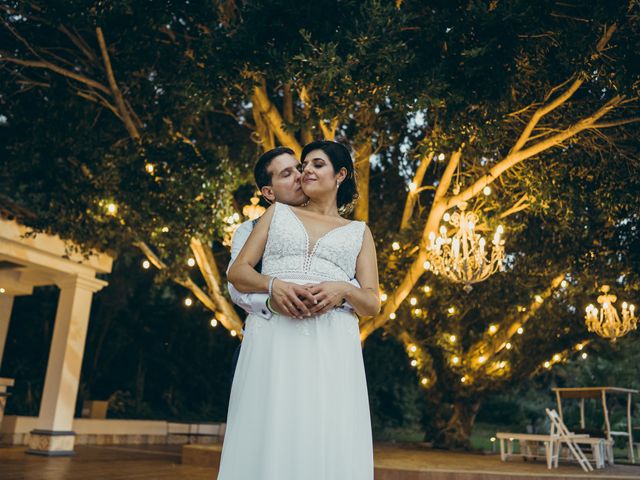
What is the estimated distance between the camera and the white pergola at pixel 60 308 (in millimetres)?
8477

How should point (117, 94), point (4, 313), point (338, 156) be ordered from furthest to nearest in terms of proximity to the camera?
1. point (4, 313)
2. point (117, 94)
3. point (338, 156)

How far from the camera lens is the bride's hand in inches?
81.0

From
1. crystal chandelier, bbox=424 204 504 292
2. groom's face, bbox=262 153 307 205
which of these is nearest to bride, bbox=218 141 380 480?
groom's face, bbox=262 153 307 205

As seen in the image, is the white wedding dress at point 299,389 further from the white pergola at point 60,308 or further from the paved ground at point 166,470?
the white pergola at point 60,308

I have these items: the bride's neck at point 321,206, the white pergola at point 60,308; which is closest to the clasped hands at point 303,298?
the bride's neck at point 321,206

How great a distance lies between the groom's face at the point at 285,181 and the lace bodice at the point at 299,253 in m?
0.48

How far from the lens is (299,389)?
2064mm

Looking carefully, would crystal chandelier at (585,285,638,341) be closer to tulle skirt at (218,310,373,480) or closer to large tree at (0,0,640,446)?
large tree at (0,0,640,446)

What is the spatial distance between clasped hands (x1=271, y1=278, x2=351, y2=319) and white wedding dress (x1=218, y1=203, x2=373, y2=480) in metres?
0.10

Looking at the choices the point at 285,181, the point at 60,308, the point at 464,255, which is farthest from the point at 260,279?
the point at 60,308

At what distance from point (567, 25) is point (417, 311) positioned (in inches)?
199

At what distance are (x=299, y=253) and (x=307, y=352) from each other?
13.8 inches

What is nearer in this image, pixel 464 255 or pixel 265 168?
pixel 265 168

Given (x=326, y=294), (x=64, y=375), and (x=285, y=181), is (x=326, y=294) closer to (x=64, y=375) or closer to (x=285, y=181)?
(x=285, y=181)
